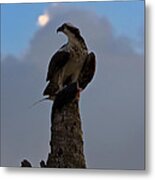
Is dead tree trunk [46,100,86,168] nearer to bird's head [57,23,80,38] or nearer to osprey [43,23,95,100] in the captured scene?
osprey [43,23,95,100]

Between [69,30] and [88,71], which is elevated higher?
[69,30]

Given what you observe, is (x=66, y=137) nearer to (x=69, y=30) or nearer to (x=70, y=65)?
(x=70, y=65)

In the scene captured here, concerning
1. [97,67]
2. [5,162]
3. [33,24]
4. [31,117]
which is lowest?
[5,162]

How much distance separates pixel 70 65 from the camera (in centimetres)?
233

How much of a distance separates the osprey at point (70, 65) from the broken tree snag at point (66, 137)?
3.3 inches

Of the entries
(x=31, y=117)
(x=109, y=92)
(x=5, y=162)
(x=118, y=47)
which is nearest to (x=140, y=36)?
(x=118, y=47)

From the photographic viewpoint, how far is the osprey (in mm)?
2301

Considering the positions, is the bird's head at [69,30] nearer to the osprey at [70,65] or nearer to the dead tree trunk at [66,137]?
the osprey at [70,65]

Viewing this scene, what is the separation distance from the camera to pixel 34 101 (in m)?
2.34

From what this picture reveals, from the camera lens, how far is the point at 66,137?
2.32 m

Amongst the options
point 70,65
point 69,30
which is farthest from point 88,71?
point 69,30

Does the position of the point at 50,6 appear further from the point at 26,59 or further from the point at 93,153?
the point at 93,153

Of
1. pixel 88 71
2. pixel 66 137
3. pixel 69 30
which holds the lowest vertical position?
pixel 66 137

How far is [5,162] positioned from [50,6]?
2.35 ft
